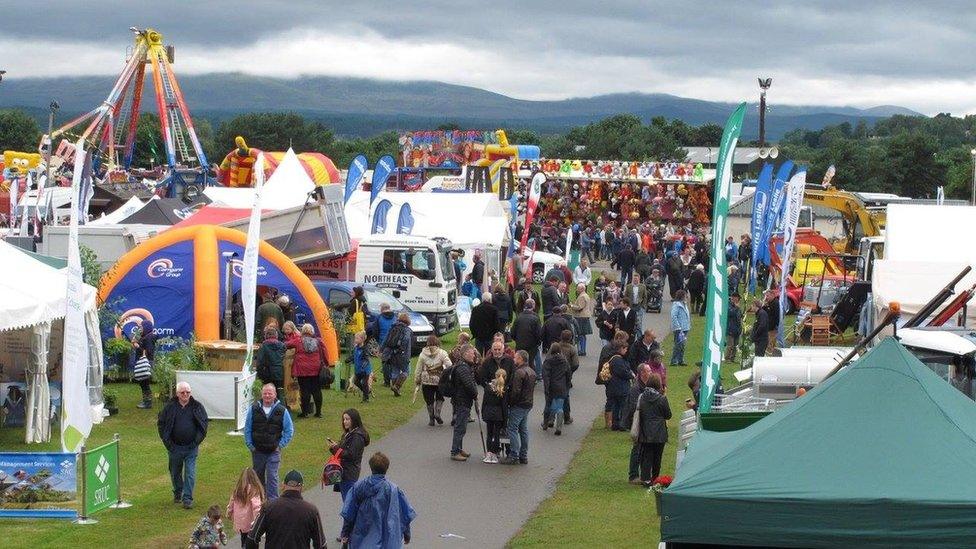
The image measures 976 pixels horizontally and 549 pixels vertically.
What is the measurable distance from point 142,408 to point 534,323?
6113 millimetres

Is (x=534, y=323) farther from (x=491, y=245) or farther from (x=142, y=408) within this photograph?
(x=491, y=245)

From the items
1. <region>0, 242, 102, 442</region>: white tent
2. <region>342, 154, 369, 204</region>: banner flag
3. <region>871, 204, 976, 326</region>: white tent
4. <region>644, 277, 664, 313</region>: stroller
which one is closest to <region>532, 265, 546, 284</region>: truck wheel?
<region>644, 277, 664, 313</region>: stroller

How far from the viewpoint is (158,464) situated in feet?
56.2

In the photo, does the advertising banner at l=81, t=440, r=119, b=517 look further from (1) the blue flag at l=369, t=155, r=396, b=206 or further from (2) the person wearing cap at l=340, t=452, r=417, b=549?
(1) the blue flag at l=369, t=155, r=396, b=206

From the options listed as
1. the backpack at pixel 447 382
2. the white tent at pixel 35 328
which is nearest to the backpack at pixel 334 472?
the backpack at pixel 447 382

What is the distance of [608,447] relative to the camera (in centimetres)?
1898

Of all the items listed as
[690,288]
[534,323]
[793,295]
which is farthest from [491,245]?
[534,323]

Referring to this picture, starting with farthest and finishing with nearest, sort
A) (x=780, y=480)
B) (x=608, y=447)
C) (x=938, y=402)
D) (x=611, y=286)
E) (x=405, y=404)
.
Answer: (x=611, y=286)
(x=405, y=404)
(x=608, y=447)
(x=938, y=402)
(x=780, y=480)

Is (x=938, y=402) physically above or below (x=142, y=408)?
above

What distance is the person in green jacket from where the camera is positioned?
1980 cm

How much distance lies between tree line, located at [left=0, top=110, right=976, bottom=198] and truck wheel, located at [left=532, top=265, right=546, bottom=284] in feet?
158

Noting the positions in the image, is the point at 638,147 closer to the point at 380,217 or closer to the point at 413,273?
the point at 380,217

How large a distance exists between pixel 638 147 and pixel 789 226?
7595cm

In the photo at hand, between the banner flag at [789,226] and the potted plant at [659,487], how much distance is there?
381 inches
